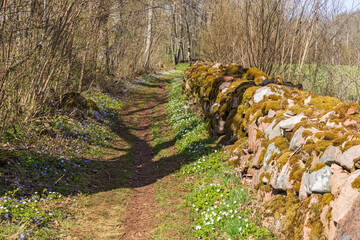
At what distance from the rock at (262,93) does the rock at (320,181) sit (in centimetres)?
293

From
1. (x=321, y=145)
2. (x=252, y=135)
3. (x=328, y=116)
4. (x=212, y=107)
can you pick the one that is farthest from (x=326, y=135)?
(x=212, y=107)

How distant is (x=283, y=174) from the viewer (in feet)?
13.3

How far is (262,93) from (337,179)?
3571 mm

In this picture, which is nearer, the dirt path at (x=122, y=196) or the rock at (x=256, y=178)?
the dirt path at (x=122, y=196)

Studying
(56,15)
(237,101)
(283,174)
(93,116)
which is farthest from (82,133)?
(283,174)

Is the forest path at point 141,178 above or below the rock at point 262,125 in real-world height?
below

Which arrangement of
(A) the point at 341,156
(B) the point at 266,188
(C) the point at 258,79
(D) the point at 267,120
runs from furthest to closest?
1. (C) the point at 258,79
2. (D) the point at 267,120
3. (B) the point at 266,188
4. (A) the point at 341,156

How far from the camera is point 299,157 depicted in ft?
13.0

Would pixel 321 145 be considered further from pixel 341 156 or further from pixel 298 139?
pixel 298 139

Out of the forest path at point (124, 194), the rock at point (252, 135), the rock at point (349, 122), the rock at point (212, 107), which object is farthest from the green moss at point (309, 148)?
the rock at point (212, 107)

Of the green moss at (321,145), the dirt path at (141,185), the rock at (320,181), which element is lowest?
the dirt path at (141,185)

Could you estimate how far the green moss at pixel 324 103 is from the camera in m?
4.75

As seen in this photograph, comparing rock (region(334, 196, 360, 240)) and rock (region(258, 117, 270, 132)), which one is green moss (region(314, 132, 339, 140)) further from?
rock (region(258, 117, 270, 132))

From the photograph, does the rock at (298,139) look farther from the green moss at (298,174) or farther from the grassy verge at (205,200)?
the grassy verge at (205,200)
